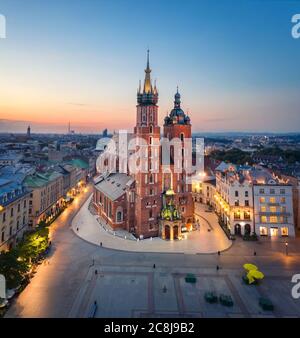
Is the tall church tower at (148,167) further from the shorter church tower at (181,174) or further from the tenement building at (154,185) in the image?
the shorter church tower at (181,174)

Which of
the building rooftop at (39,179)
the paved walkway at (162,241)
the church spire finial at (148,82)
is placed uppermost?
the church spire finial at (148,82)

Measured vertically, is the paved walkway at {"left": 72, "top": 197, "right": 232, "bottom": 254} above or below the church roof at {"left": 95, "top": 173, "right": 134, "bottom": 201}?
below

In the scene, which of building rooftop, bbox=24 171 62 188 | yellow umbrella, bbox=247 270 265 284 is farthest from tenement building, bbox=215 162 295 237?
building rooftop, bbox=24 171 62 188

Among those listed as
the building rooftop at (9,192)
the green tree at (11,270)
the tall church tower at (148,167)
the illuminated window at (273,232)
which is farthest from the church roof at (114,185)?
the illuminated window at (273,232)

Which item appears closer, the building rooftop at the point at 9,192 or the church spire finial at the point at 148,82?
the building rooftop at the point at 9,192

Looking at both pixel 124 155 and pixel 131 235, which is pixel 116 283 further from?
pixel 124 155

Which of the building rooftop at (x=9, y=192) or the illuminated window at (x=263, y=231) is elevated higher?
the building rooftop at (x=9, y=192)

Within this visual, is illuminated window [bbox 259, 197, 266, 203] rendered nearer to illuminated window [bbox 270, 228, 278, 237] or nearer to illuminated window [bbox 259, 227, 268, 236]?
illuminated window [bbox 259, 227, 268, 236]
